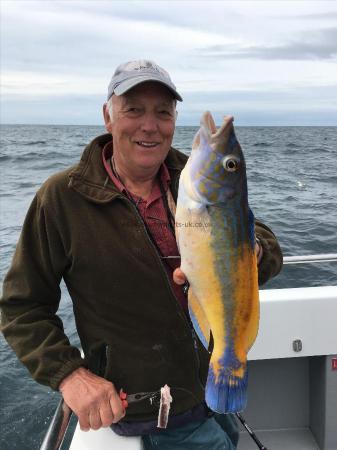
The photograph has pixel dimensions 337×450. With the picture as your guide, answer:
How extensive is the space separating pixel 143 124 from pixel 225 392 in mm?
1253

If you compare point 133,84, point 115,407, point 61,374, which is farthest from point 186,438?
point 133,84

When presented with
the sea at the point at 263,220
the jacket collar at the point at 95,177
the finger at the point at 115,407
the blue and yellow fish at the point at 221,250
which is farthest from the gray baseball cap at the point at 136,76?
the sea at the point at 263,220

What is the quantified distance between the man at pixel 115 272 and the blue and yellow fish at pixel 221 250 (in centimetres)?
45

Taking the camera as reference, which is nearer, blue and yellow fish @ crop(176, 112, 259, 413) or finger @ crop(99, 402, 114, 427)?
blue and yellow fish @ crop(176, 112, 259, 413)

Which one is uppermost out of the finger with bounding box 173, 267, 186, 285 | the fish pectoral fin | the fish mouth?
the fish mouth

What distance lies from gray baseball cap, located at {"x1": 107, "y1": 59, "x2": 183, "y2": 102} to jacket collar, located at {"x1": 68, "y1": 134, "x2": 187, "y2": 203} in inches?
11.8

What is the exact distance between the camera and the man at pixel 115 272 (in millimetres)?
2209

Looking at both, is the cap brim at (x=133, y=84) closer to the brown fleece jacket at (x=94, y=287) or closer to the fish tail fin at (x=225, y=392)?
the brown fleece jacket at (x=94, y=287)

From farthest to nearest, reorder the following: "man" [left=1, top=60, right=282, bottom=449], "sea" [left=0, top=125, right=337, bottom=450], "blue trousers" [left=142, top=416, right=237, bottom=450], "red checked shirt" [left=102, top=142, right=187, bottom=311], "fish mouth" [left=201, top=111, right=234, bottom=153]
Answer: "sea" [left=0, top=125, right=337, bottom=450] < "blue trousers" [left=142, top=416, right=237, bottom=450] < "red checked shirt" [left=102, top=142, right=187, bottom=311] < "man" [left=1, top=60, right=282, bottom=449] < "fish mouth" [left=201, top=111, right=234, bottom=153]

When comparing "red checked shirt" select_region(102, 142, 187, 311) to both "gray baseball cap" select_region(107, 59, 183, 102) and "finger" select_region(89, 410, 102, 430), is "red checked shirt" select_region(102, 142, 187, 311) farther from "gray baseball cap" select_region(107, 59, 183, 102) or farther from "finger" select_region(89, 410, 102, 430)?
"finger" select_region(89, 410, 102, 430)

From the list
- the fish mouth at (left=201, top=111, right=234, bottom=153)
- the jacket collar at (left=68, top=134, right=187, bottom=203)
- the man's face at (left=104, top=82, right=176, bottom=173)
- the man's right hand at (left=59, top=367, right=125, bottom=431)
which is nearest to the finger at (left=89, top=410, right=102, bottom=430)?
the man's right hand at (left=59, top=367, right=125, bottom=431)

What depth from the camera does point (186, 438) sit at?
2504 mm

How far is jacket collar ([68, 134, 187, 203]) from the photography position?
2238 mm

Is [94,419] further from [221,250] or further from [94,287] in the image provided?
[221,250]
